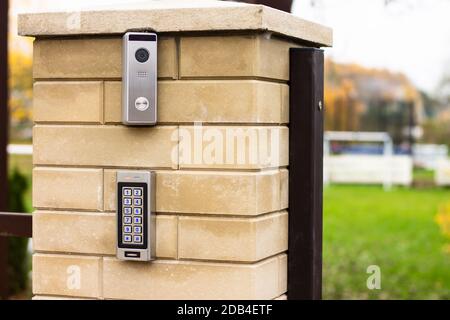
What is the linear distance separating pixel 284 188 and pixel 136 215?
0.66 meters

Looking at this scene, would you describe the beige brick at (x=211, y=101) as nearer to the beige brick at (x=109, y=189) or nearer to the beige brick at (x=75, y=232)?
the beige brick at (x=109, y=189)

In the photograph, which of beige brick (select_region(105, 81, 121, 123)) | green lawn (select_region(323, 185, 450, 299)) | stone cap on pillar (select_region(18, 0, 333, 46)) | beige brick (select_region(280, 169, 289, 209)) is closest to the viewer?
stone cap on pillar (select_region(18, 0, 333, 46))

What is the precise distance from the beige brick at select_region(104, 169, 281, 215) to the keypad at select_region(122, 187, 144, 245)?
72 millimetres

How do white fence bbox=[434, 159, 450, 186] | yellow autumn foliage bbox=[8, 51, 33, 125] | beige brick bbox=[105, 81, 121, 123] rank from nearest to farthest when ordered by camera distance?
beige brick bbox=[105, 81, 121, 123] → yellow autumn foliage bbox=[8, 51, 33, 125] → white fence bbox=[434, 159, 450, 186]

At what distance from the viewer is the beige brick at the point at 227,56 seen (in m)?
3.40

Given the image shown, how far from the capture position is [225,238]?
11.3 feet

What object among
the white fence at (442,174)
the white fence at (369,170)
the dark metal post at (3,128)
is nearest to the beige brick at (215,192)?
the dark metal post at (3,128)

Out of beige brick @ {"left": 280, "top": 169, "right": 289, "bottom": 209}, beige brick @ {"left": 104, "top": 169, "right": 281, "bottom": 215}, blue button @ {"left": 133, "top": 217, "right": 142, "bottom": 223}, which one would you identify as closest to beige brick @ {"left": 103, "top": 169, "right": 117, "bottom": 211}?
beige brick @ {"left": 104, "top": 169, "right": 281, "bottom": 215}

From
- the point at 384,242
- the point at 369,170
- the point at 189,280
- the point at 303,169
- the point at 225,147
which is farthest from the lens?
the point at 369,170

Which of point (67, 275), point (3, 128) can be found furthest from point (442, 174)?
point (67, 275)

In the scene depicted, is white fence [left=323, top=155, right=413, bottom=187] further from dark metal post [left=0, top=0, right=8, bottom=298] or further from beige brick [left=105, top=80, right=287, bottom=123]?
beige brick [left=105, top=80, right=287, bottom=123]

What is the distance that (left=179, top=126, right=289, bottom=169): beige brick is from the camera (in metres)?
3.40

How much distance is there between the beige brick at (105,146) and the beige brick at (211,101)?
0.07m

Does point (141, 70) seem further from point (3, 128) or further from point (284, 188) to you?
point (3, 128)
